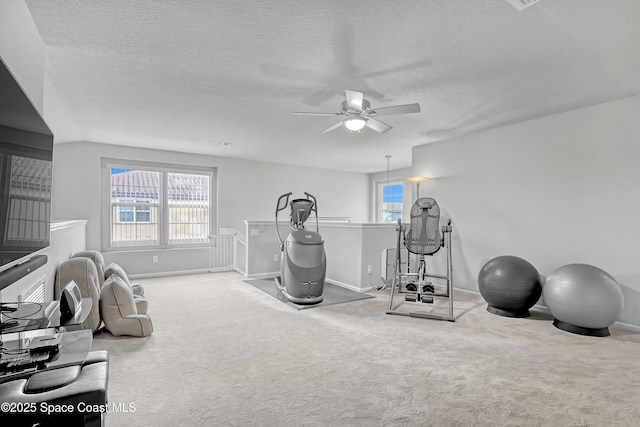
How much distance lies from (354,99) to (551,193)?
9.44 ft

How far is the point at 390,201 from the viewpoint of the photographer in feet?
30.0

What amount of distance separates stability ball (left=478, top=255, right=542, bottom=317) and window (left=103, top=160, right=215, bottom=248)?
5.30 metres

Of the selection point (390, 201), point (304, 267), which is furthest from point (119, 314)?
point (390, 201)

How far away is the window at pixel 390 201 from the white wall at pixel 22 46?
7.59 meters

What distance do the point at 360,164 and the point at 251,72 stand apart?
528 centimetres

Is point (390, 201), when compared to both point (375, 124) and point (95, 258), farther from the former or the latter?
point (95, 258)

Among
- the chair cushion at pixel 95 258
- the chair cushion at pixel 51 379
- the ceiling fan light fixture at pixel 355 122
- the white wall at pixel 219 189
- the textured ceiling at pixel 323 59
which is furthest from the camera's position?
the white wall at pixel 219 189

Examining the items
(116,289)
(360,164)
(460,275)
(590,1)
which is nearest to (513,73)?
(590,1)

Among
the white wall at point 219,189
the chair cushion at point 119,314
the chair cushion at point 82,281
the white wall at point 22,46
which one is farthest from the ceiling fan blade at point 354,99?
the white wall at point 219,189

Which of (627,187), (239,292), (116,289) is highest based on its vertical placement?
(627,187)

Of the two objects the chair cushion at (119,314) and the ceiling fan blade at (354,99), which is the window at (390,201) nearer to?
the ceiling fan blade at (354,99)

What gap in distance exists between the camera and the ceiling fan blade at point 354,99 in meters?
2.94

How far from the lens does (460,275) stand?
202 inches

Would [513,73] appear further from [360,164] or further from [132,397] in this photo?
[360,164]
